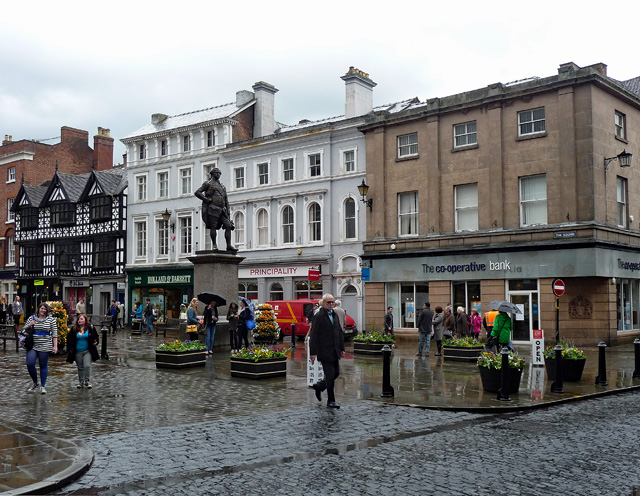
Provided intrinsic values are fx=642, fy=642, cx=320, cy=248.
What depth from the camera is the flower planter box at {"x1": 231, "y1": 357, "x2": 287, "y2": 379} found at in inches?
581

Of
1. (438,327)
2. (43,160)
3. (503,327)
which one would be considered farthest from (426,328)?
(43,160)

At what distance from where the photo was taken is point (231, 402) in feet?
38.7

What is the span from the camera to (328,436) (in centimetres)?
895

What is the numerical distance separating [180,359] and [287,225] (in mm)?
21649

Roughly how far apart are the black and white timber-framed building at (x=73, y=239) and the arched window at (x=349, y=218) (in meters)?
20.1

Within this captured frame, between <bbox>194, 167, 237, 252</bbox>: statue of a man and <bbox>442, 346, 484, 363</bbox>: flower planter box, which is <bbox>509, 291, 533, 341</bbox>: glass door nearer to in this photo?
<bbox>442, 346, 484, 363</bbox>: flower planter box

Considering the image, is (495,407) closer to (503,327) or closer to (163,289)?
(503,327)

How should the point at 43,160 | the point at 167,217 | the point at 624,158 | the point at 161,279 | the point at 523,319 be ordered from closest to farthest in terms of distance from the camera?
the point at 624,158, the point at 523,319, the point at 167,217, the point at 161,279, the point at 43,160

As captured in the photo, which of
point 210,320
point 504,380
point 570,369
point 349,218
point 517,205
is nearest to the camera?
point 504,380

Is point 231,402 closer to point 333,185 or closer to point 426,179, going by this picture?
point 426,179

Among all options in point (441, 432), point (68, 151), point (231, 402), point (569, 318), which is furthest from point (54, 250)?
point (441, 432)

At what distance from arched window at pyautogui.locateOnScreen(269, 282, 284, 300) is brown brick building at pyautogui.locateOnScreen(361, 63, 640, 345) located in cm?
705

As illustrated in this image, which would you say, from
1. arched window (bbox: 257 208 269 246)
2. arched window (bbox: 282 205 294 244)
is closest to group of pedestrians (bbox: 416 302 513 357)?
arched window (bbox: 282 205 294 244)

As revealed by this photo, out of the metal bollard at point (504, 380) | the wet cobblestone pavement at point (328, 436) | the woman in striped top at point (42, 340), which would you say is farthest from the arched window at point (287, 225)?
the metal bollard at point (504, 380)
